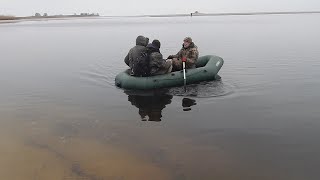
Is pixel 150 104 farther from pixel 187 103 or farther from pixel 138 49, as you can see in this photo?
pixel 138 49

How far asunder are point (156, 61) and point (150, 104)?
69.6 inches

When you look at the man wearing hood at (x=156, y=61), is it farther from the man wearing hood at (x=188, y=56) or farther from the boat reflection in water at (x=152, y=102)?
the boat reflection in water at (x=152, y=102)

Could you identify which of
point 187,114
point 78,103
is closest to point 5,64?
point 78,103

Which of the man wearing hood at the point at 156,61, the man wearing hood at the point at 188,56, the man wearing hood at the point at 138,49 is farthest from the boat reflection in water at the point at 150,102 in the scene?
the man wearing hood at the point at 188,56

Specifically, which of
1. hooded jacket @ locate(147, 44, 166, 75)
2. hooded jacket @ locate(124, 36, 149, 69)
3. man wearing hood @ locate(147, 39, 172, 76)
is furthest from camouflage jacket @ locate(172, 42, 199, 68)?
hooded jacket @ locate(124, 36, 149, 69)

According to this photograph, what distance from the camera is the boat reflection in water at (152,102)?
10.8 metres

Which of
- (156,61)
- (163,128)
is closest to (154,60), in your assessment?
(156,61)

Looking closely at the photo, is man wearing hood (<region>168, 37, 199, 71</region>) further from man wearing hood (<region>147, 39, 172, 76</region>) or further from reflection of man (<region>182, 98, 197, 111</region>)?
reflection of man (<region>182, 98, 197, 111</region>)

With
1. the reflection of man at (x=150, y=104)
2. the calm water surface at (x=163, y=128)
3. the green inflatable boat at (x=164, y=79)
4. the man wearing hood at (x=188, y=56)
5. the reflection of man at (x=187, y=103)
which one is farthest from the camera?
the man wearing hood at (x=188, y=56)

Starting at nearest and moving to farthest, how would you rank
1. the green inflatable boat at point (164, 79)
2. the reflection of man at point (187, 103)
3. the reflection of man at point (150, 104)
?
the reflection of man at point (150, 104) < the reflection of man at point (187, 103) < the green inflatable boat at point (164, 79)

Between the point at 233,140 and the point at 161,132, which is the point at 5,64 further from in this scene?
the point at 233,140

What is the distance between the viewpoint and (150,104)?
11742mm

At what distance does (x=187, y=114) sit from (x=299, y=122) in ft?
9.33

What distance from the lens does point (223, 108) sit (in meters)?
11.0
